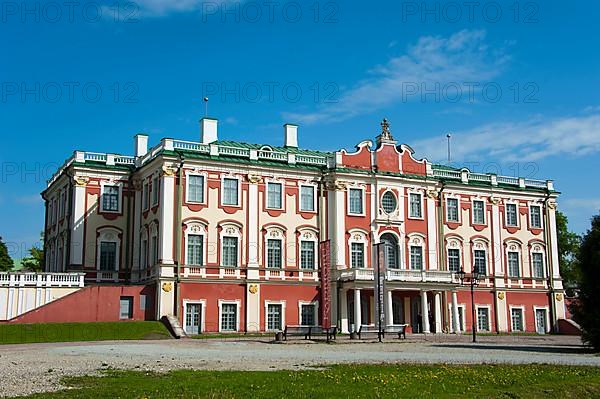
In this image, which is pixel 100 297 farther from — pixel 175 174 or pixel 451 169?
pixel 451 169

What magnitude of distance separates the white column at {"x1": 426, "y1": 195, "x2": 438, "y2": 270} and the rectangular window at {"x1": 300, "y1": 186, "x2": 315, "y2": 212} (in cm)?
859

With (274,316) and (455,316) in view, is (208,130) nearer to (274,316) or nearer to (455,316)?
(274,316)

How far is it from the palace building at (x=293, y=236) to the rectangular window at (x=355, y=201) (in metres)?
0.08

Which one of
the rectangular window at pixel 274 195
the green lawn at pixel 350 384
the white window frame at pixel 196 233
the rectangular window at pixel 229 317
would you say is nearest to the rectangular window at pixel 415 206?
the rectangular window at pixel 274 195

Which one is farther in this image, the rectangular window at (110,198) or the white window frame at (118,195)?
the rectangular window at (110,198)

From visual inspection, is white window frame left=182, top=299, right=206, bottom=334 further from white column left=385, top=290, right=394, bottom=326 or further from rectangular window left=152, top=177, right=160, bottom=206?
white column left=385, top=290, right=394, bottom=326

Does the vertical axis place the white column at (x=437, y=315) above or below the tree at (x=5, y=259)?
below

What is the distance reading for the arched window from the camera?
48.6 metres

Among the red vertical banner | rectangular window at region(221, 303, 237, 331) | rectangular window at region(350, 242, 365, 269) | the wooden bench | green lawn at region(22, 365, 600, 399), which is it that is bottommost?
green lawn at region(22, 365, 600, 399)

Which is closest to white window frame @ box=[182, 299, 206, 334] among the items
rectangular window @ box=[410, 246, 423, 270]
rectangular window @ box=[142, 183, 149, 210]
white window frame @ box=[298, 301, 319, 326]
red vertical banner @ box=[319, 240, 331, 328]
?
white window frame @ box=[298, 301, 319, 326]

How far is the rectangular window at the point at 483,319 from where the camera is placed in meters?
50.9

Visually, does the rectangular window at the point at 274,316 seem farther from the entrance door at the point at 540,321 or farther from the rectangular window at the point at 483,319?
the entrance door at the point at 540,321

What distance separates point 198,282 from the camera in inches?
1677

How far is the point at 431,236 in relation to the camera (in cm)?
5009
